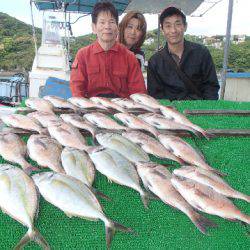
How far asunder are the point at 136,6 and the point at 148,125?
5774mm

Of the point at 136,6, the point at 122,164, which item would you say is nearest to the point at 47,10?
the point at 136,6

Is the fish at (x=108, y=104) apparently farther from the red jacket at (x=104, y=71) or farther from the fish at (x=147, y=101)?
the red jacket at (x=104, y=71)

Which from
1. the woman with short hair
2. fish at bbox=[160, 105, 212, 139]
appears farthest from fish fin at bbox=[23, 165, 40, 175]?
the woman with short hair

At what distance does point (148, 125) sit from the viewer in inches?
103

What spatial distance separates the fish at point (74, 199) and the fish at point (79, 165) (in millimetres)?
102

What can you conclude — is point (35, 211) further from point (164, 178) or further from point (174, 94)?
point (174, 94)

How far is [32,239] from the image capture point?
5.15 feet

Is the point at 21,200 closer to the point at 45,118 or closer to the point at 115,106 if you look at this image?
the point at 45,118

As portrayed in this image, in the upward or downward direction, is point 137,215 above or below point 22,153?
below

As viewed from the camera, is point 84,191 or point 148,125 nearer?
point 84,191

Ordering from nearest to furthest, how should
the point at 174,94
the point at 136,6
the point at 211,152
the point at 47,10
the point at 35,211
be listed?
the point at 35,211 → the point at 211,152 → the point at 174,94 → the point at 136,6 → the point at 47,10

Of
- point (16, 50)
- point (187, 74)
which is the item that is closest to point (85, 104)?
point (187, 74)

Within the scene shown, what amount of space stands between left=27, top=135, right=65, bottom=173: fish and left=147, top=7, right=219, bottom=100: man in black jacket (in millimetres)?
2524

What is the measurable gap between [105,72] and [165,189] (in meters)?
2.63
